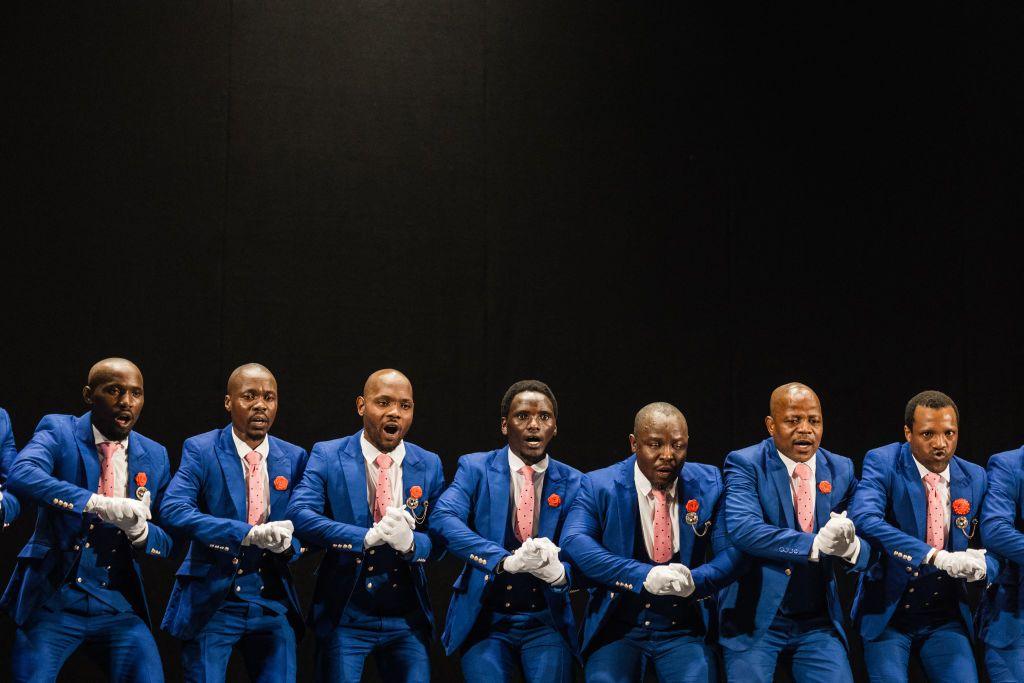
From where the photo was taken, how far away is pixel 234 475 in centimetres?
564

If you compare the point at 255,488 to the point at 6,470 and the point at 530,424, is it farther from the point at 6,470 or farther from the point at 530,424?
the point at 530,424

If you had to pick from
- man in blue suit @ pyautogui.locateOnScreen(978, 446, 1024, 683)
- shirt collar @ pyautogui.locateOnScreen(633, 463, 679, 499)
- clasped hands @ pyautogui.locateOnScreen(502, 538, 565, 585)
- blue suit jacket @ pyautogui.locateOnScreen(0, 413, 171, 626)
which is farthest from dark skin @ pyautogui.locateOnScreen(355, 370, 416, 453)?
man in blue suit @ pyautogui.locateOnScreen(978, 446, 1024, 683)

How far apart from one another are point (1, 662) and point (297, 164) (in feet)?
10.8

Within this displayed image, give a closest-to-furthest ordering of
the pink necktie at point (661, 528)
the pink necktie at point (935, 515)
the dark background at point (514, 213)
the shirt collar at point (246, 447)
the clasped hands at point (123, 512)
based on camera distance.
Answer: the clasped hands at point (123, 512)
the pink necktie at point (661, 528)
the shirt collar at point (246, 447)
the pink necktie at point (935, 515)
the dark background at point (514, 213)

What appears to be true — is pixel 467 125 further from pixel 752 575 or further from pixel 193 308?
pixel 752 575

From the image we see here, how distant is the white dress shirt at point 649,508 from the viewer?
Result: 218 inches

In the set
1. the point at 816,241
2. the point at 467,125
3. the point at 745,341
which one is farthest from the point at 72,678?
the point at 816,241

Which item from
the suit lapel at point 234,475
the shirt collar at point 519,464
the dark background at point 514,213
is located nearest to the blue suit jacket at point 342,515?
the suit lapel at point 234,475

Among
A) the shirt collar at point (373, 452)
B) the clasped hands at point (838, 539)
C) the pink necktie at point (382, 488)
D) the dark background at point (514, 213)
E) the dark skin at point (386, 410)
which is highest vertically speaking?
the dark background at point (514, 213)

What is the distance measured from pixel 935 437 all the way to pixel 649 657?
5.84 ft

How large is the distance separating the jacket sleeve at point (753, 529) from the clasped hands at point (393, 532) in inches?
55.8

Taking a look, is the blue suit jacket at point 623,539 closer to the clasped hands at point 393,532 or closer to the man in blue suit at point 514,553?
the man in blue suit at point 514,553

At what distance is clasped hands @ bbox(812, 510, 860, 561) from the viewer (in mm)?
5160

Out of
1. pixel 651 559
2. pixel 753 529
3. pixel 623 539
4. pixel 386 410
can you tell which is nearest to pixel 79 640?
pixel 386 410
